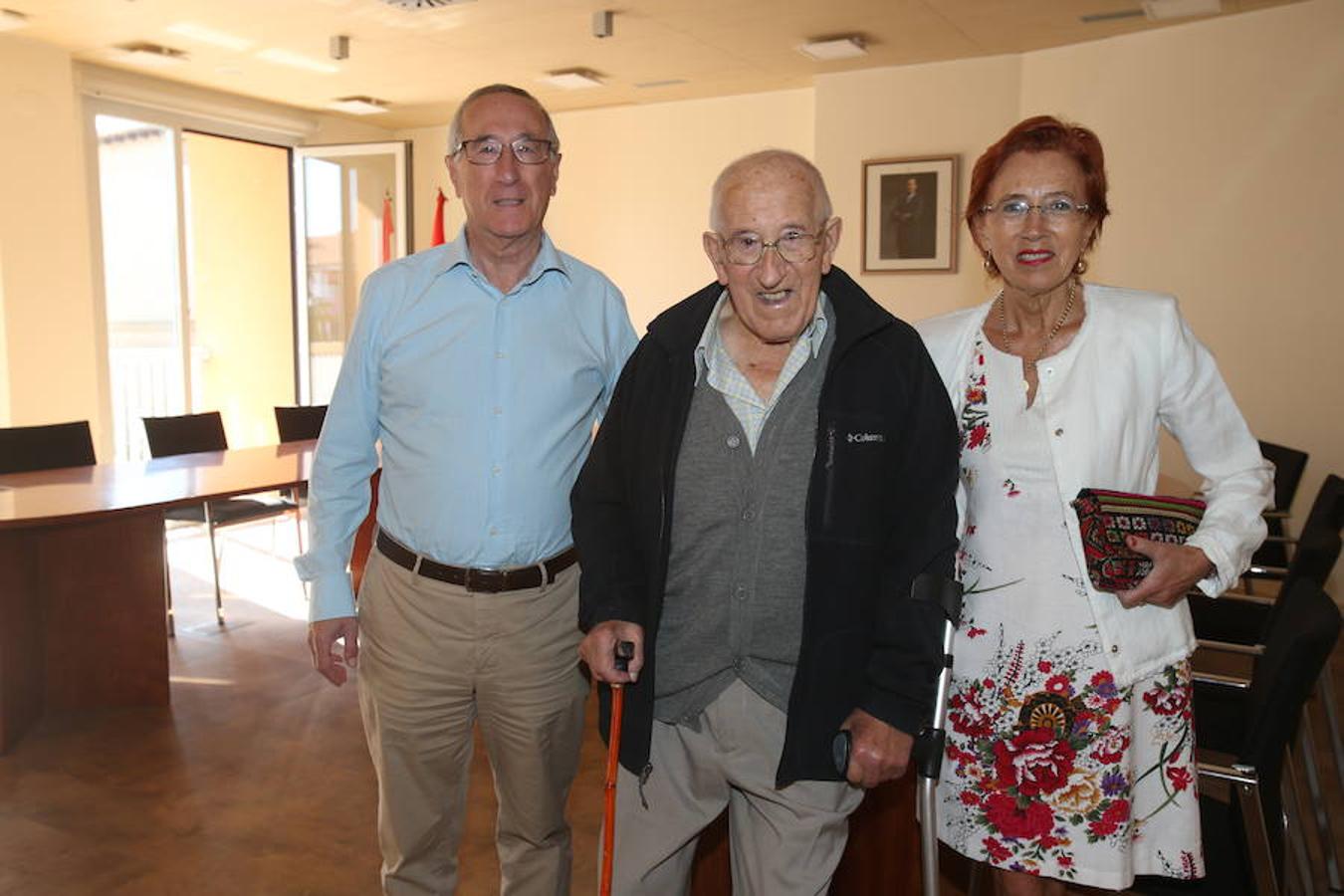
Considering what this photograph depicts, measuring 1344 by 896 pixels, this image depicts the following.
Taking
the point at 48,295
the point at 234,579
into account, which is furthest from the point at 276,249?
the point at 234,579

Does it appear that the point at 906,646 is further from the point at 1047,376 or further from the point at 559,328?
A: the point at 559,328

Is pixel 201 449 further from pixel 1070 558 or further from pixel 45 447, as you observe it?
pixel 1070 558

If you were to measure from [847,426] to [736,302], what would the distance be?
0.26 metres

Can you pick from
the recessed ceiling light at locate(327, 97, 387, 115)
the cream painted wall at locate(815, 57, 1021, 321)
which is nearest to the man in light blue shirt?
the cream painted wall at locate(815, 57, 1021, 321)

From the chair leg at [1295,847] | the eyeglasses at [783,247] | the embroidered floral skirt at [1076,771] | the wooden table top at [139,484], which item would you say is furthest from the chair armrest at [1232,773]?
the wooden table top at [139,484]

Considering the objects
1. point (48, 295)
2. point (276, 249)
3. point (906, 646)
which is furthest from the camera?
point (276, 249)

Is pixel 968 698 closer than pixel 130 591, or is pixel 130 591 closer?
pixel 968 698

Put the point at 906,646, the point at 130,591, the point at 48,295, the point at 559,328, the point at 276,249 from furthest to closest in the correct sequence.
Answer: the point at 276,249, the point at 48,295, the point at 130,591, the point at 559,328, the point at 906,646

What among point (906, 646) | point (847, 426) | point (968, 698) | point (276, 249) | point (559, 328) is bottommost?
point (968, 698)

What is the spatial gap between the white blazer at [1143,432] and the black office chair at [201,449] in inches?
169

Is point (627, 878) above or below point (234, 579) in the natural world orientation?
above

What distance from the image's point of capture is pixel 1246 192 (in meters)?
5.67

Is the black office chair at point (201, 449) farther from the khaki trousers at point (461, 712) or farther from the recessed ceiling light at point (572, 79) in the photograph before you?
the khaki trousers at point (461, 712)

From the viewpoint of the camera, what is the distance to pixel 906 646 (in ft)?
5.04
